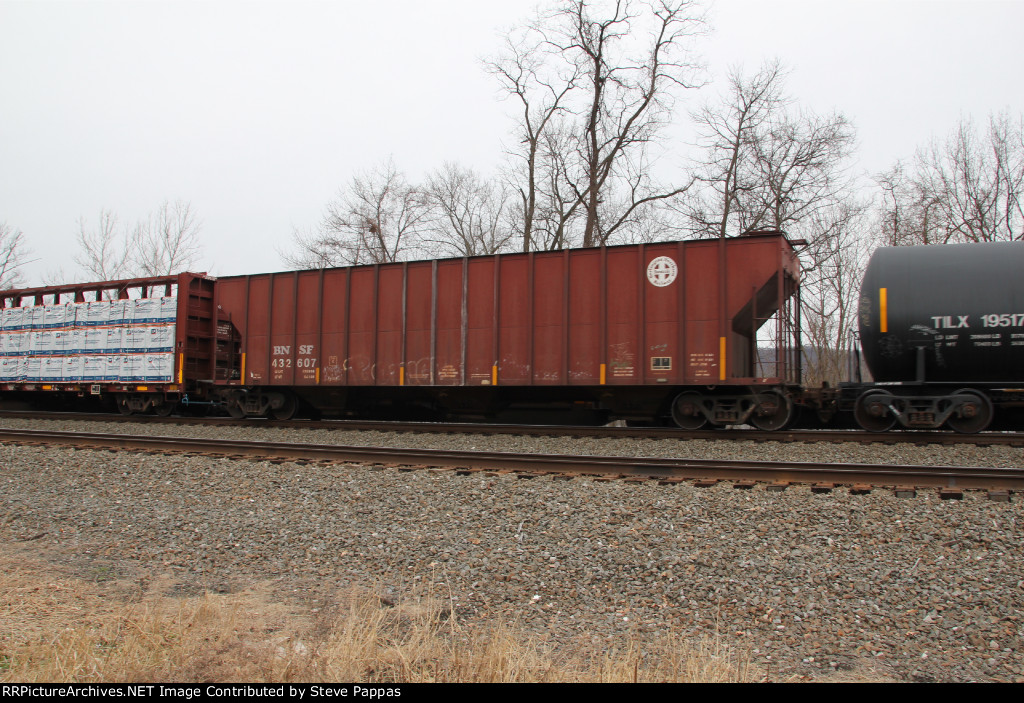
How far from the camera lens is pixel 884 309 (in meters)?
10.2

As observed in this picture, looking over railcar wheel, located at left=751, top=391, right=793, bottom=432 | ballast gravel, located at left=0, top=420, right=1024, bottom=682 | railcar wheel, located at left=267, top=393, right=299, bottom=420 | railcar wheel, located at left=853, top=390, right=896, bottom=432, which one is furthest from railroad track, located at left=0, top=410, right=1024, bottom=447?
ballast gravel, located at left=0, top=420, right=1024, bottom=682

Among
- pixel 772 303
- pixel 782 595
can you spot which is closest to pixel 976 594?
pixel 782 595

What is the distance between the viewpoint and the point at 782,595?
3922 mm

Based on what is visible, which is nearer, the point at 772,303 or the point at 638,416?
the point at 772,303

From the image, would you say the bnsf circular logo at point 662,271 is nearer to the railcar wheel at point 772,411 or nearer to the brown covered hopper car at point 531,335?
the brown covered hopper car at point 531,335

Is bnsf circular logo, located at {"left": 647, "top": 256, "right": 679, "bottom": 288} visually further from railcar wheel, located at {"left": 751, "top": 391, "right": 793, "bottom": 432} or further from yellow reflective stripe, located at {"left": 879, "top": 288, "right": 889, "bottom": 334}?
yellow reflective stripe, located at {"left": 879, "top": 288, "right": 889, "bottom": 334}

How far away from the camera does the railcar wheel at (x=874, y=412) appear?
10.2 meters

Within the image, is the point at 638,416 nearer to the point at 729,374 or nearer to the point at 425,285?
the point at 729,374

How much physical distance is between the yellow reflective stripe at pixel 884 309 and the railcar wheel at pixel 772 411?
1.88 m

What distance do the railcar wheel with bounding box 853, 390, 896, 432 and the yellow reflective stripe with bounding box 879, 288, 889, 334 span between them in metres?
1.06

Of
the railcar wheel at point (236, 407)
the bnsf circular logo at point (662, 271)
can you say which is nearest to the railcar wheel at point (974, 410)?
the bnsf circular logo at point (662, 271)

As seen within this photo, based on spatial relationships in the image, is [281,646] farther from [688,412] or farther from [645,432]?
[688,412]

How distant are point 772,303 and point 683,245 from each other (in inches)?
73.9

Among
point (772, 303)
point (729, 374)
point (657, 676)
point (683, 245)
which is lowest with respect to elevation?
point (657, 676)
